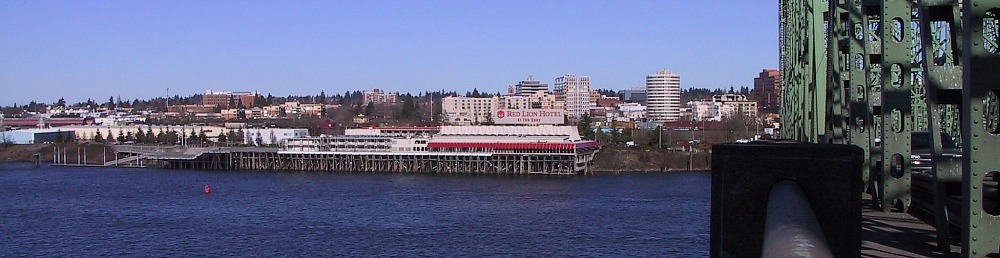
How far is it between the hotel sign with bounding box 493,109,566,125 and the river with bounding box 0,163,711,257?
13200mm

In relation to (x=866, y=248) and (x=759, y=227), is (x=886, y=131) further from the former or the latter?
(x=759, y=227)

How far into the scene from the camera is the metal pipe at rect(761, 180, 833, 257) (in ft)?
9.68

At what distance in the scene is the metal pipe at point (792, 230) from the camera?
295 centimetres

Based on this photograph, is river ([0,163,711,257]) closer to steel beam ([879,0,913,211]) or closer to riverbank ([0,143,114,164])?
steel beam ([879,0,913,211])

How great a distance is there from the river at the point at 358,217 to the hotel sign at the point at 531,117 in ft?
43.3

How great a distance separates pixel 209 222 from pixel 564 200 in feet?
53.5

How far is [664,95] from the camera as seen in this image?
18850 cm

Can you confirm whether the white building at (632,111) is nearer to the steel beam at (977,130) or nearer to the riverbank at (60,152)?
the riverbank at (60,152)

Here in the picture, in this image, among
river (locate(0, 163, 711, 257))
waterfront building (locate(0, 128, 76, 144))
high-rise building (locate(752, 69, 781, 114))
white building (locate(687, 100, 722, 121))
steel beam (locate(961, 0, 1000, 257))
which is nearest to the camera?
steel beam (locate(961, 0, 1000, 257))

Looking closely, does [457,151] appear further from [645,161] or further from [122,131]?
[122,131]

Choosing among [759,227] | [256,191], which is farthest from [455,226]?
[759,227]

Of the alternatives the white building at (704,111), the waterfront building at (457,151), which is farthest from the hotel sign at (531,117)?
the white building at (704,111)

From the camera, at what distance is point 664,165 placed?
253 ft

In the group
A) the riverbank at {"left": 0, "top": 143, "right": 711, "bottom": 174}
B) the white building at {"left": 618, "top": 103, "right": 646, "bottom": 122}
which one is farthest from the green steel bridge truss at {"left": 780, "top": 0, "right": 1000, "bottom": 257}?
the white building at {"left": 618, "top": 103, "right": 646, "bottom": 122}
